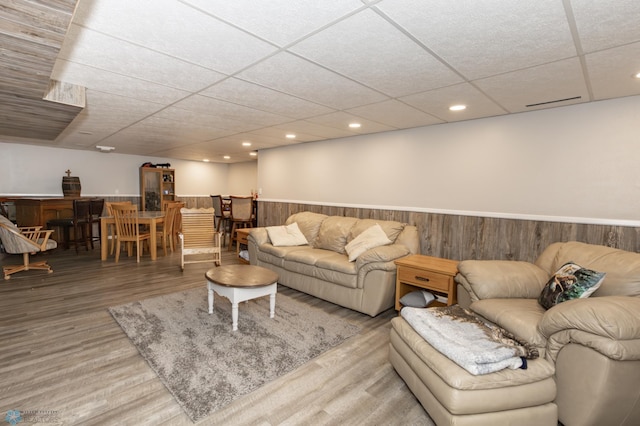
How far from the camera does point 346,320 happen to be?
3143 mm

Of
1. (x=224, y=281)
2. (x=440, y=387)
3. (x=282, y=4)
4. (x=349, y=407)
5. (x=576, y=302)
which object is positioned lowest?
(x=349, y=407)

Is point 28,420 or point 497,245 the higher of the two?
point 497,245

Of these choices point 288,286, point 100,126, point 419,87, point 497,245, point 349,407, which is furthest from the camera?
point 100,126

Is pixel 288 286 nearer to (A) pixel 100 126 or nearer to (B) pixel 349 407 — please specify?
(B) pixel 349 407

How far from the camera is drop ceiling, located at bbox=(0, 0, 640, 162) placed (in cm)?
150

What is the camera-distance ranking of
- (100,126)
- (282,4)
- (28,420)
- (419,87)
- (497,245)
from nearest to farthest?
(282,4)
(28,420)
(419,87)
(497,245)
(100,126)

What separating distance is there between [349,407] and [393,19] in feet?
7.51

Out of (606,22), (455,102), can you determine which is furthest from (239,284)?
(606,22)

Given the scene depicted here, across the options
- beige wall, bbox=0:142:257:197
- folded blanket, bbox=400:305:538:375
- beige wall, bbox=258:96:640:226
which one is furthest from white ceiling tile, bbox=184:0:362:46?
beige wall, bbox=0:142:257:197

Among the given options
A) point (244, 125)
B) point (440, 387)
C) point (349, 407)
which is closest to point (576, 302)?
point (440, 387)

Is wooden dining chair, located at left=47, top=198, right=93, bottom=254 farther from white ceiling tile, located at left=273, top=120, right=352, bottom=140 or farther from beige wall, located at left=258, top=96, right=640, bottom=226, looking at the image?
beige wall, located at left=258, top=96, right=640, bottom=226

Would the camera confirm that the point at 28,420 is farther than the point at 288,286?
No

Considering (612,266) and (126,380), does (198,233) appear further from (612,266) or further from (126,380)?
(612,266)

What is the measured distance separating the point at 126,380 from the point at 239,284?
1055 millimetres
